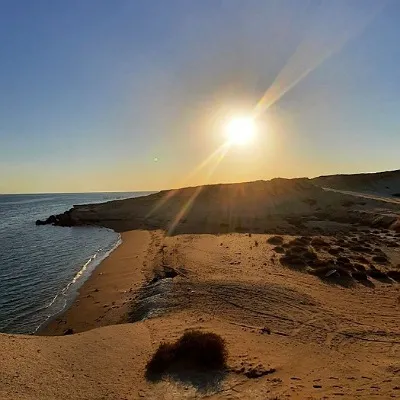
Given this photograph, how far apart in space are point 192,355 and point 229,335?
7.87ft

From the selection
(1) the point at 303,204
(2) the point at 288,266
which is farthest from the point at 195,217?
(2) the point at 288,266

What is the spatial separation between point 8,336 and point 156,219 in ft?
162

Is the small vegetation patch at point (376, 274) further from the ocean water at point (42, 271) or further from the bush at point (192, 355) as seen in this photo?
the ocean water at point (42, 271)

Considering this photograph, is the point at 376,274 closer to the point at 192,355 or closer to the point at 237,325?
the point at 237,325

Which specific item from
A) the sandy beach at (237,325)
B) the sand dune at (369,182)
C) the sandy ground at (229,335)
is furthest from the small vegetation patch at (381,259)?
the sand dune at (369,182)

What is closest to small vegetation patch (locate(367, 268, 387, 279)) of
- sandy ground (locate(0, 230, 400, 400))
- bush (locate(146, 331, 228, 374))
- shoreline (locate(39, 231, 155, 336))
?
sandy ground (locate(0, 230, 400, 400))

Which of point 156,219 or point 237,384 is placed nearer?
point 237,384

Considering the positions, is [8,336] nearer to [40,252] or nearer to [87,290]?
[87,290]

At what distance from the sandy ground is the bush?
1.39 ft

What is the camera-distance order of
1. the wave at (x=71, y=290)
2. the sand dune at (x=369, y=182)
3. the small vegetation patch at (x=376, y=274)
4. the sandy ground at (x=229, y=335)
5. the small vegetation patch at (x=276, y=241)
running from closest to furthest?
the sandy ground at (x=229, y=335) → the wave at (x=71, y=290) → the small vegetation patch at (x=376, y=274) → the small vegetation patch at (x=276, y=241) → the sand dune at (x=369, y=182)

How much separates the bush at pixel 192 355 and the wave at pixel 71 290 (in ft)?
28.0

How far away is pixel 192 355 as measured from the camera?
40.5 ft

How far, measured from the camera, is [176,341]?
13.3 metres

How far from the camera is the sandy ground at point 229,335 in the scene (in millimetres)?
10625
